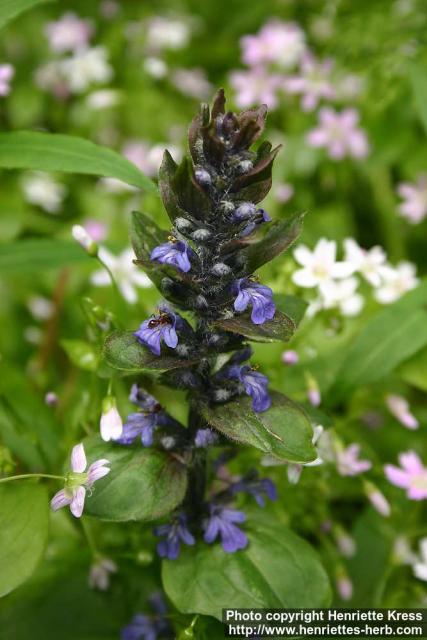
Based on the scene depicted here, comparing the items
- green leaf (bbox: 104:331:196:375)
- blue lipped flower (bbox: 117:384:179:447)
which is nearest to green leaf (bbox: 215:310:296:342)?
green leaf (bbox: 104:331:196:375)

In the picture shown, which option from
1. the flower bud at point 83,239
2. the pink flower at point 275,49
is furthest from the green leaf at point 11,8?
the pink flower at point 275,49

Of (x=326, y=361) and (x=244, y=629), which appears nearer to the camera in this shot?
(x=244, y=629)

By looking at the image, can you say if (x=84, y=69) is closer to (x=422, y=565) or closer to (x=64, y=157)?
(x=64, y=157)

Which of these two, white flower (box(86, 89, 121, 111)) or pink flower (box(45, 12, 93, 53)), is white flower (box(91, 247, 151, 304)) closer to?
white flower (box(86, 89, 121, 111))

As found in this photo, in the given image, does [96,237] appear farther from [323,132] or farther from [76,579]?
[76,579]

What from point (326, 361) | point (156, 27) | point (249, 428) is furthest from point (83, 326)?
point (156, 27)
